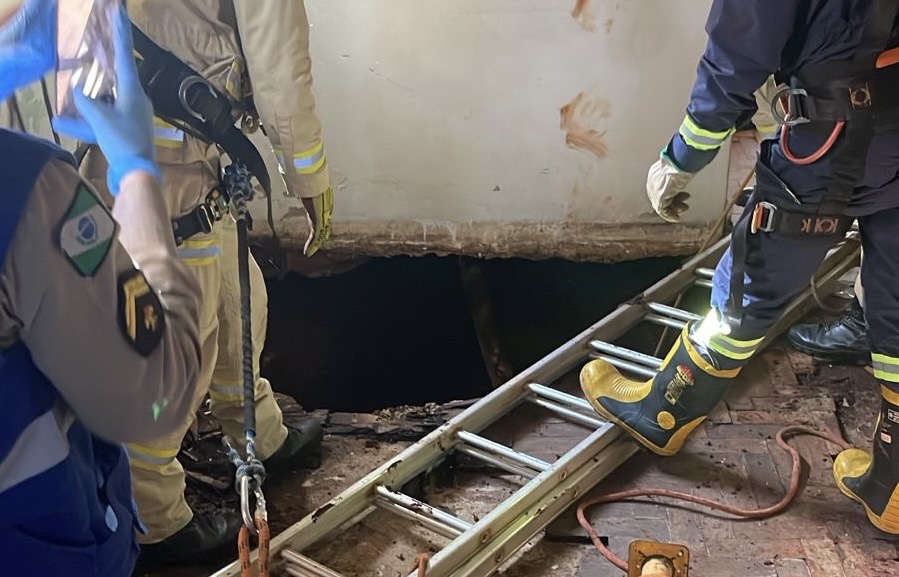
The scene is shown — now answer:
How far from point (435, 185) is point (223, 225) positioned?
128 cm

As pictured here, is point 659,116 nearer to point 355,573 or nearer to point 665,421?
point 665,421

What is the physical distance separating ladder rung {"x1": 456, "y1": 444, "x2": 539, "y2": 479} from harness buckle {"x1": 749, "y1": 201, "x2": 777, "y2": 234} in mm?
922

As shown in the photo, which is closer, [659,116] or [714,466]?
[714,466]

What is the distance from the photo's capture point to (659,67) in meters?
3.21

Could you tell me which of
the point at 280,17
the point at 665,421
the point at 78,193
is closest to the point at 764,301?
the point at 665,421

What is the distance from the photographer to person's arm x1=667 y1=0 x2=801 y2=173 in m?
1.84

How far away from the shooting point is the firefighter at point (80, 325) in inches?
37.0

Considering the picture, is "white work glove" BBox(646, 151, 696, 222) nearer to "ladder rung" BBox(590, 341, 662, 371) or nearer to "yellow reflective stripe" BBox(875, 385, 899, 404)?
"ladder rung" BBox(590, 341, 662, 371)

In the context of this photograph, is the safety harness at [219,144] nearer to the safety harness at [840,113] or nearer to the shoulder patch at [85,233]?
the shoulder patch at [85,233]

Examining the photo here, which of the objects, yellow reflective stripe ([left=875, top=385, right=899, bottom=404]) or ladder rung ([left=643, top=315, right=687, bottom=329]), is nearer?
yellow reflective stripe ([left=875, top=385, right=899, bottom=404])

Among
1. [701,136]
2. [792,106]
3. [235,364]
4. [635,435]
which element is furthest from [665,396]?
[235,364]

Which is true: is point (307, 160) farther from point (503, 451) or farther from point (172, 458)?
point (503, 451)

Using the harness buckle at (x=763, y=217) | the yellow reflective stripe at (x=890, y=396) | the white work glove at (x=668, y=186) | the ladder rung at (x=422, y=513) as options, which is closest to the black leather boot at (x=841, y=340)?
the yellow reflective stripe at (x=890, y=396)

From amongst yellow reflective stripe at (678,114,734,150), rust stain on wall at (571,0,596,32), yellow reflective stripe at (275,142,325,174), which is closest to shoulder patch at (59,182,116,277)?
yellow reflective stripe at (275,142,325,174)
